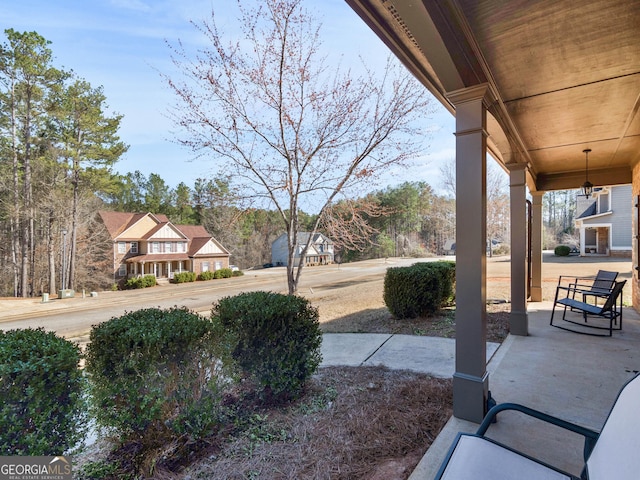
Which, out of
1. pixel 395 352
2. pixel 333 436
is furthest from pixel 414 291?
pixel 333 436

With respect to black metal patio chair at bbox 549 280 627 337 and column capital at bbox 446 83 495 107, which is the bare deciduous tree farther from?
black metal patio chair at bbox 549 280 627 337

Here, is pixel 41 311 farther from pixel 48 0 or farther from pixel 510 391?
pixel 510 391

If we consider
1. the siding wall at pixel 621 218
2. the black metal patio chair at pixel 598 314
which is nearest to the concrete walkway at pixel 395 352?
the black metal patio chair at pixel 598 314

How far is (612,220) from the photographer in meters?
18.2

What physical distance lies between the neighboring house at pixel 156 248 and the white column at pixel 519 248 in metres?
24.5

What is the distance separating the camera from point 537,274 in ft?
23.1

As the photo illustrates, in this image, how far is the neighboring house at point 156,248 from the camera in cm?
2277

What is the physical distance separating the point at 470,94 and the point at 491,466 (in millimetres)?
2377

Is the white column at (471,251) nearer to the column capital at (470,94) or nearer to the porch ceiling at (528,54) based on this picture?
the column capital at (470,94)

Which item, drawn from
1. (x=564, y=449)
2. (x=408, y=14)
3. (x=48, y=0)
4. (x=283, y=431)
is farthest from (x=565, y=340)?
(x=48, y=0)

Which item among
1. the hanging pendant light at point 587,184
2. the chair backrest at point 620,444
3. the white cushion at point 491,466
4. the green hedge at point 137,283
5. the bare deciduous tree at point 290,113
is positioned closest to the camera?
the chair backrest at point 620,444

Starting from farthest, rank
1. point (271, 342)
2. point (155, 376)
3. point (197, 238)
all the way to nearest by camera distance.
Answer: point (197, 238)
point (271, 342)
point (155, 376)

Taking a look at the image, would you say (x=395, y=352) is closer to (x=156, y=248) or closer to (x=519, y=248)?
(x=519, y=248)

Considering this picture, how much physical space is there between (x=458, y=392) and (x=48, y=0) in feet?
21.2
